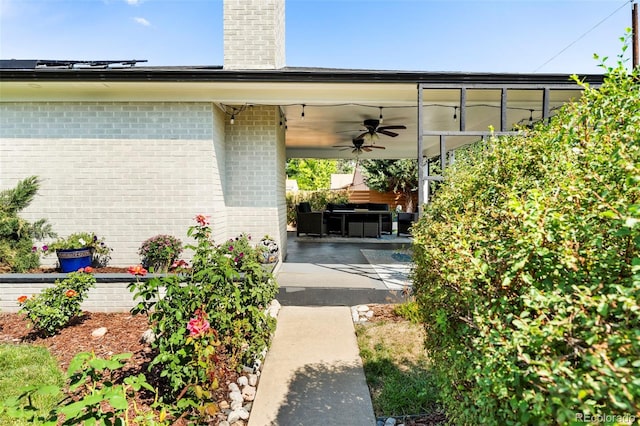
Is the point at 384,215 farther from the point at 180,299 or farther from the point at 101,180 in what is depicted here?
the point at 180,299

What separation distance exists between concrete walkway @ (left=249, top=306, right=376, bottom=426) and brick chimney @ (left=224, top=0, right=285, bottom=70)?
4810 millimetres

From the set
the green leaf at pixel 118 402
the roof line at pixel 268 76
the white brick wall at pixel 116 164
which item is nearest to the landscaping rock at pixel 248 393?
the green leaf at pixel 118 402

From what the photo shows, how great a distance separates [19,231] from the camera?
16.5ft

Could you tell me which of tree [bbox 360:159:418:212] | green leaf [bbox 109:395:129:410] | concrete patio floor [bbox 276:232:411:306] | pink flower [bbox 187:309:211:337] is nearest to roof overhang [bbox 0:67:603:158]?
concrete patio floor [bbox 276:232:411:306]

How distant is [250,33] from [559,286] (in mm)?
6546

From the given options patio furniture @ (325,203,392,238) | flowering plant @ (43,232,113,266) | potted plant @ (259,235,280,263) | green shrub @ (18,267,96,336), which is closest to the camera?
green shrub @ (18,267,96,336)

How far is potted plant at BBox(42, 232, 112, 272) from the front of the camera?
15.6ft

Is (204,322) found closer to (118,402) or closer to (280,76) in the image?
(118,402)

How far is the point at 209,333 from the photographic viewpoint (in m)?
2.26

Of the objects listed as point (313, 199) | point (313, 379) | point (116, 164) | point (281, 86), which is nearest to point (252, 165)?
point (281, 86)

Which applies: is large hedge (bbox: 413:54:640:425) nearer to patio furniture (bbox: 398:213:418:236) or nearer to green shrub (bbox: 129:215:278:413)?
green shrub (bbox: 129:215:278:413)

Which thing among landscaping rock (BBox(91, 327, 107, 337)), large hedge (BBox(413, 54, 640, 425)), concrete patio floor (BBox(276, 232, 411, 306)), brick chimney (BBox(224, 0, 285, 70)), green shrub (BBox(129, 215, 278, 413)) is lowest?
landscaping rock (BBox(91, 327, 107, 337))

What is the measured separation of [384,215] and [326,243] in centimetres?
285

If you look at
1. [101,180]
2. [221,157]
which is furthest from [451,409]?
[101,180]
